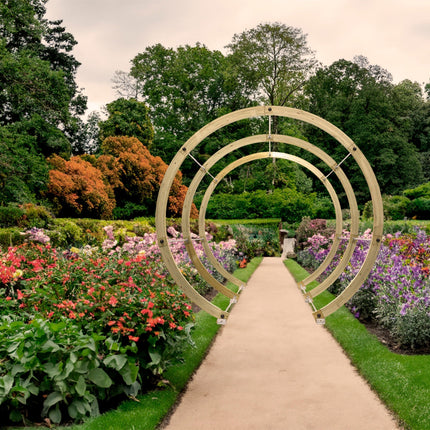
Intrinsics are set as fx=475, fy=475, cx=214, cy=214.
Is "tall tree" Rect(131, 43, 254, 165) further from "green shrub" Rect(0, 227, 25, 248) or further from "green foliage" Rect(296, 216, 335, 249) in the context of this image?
"green shrub" Rect(0, 227, 25, 248)

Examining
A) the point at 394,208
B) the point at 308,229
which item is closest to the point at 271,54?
the point at 394,208

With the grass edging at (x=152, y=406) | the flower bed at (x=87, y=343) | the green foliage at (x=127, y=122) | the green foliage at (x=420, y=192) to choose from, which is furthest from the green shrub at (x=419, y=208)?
the flower bed at (x=87, y=343)

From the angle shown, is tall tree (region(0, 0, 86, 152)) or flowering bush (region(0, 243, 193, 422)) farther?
tall tree (region(0, 0, 86, 152))

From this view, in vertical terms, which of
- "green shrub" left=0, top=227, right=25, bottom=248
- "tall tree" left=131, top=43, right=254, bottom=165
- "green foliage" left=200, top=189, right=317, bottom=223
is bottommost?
"green shrub" left=0, top=227, right=25, bottom=248

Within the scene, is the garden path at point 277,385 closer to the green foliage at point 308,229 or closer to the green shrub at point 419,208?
the green foliage at point 308,229

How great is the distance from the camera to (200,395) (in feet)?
14.6

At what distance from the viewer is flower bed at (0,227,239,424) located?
3553mm

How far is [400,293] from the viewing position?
19.7ft

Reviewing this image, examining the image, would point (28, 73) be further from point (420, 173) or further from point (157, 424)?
point (420, 173)

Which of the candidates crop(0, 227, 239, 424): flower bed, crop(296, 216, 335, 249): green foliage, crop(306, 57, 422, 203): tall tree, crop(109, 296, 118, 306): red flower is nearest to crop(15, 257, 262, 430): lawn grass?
crop(0, 227, 239, 424): flower bed

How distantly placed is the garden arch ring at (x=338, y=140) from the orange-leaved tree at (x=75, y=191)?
40.0ft

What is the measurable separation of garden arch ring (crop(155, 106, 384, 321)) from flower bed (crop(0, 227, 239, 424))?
0.46 meters

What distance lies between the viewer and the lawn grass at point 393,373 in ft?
13.0

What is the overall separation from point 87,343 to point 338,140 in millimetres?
2938
